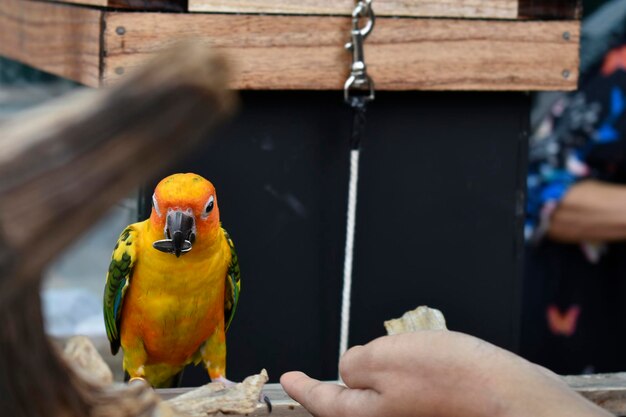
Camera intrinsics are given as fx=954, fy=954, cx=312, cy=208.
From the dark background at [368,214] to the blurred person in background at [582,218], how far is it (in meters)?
0.58

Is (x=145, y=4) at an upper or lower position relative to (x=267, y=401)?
upper

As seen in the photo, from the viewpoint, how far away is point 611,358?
2107 millimetres

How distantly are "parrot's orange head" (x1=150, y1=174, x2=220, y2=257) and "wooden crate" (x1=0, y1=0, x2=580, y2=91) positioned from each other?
223 mm

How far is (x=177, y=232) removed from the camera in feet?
3.20

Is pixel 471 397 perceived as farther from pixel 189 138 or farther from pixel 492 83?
pixel 492 83

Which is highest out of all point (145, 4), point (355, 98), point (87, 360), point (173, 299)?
point (145, 4)

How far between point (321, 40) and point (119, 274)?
42 centimetres

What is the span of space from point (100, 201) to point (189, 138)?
0.04m

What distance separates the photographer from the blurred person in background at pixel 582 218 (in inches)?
78.1

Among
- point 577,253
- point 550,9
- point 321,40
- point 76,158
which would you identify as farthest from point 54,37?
point 577,253

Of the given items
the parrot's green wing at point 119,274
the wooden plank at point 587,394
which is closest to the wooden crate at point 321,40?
the parrot's green wing at point 119,274

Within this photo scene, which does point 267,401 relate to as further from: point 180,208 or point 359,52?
point 359,52

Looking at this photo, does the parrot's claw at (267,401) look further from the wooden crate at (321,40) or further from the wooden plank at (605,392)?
the wooden crate at (321,40)

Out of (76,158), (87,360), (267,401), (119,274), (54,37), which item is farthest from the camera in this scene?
(54,37)
